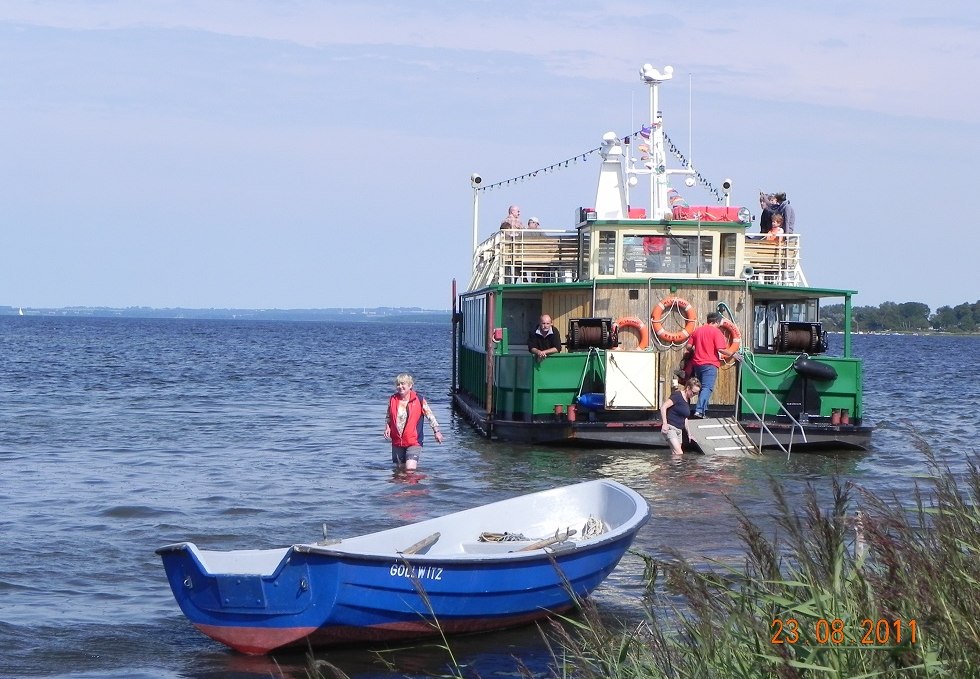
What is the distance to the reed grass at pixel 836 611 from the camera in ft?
14.0

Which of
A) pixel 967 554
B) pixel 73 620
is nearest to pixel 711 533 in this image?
pixel 73 620

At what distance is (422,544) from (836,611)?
4.95 m

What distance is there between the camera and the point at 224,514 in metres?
14.2

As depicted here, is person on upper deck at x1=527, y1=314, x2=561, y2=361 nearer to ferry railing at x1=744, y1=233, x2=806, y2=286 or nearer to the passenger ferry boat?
the passenger ferry boat

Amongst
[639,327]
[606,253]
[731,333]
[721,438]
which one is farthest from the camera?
[606,253]

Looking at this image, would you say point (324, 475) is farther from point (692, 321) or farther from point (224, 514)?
point (692, 321)

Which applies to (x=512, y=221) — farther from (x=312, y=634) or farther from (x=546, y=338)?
(x=312, y=634)

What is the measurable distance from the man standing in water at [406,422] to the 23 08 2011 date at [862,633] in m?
9.88

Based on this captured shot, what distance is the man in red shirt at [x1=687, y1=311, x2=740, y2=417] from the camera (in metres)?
18.5

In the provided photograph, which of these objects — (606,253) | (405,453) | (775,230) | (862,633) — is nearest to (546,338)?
(606,253)

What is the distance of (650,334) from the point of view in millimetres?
19594

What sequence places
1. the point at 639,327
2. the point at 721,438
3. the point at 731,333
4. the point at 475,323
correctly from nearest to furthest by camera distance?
the point at 721,438
the point at 731,333
the point at 639,327
the point at 475,323

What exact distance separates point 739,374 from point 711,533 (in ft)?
23.2

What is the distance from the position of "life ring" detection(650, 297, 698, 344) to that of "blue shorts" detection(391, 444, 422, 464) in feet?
17.1
